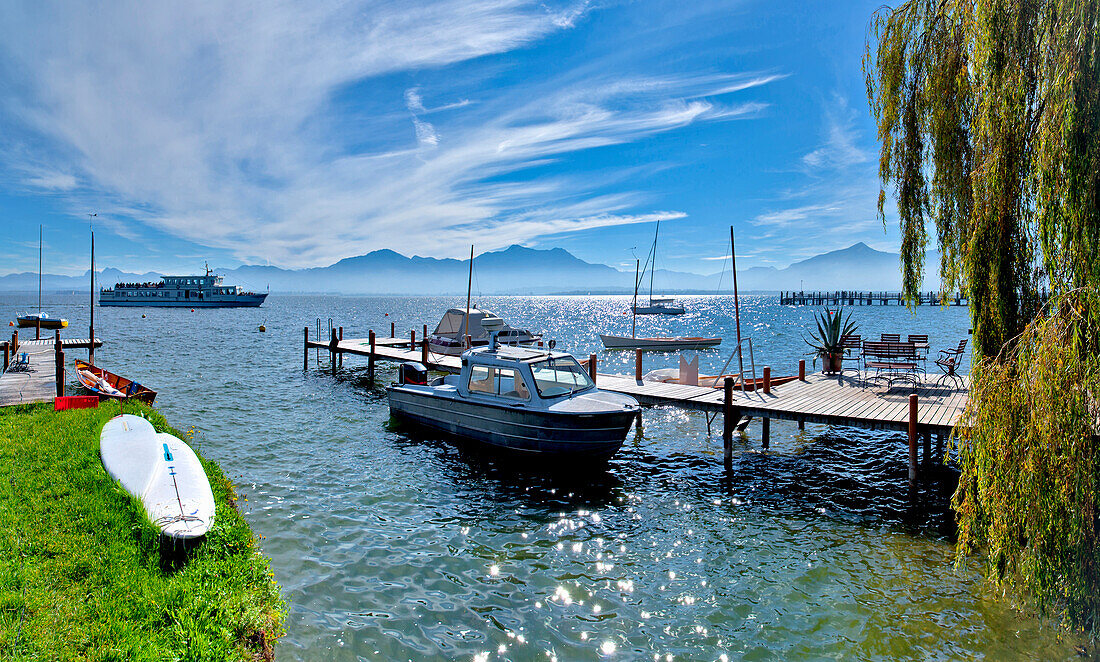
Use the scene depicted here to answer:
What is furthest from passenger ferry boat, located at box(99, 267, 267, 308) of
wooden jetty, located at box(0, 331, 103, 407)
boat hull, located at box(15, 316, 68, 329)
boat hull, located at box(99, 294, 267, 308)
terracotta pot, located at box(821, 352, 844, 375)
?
terracotta pot, located at box(821, 352, 844, 375)

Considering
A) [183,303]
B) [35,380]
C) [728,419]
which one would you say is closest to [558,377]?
[728,419]

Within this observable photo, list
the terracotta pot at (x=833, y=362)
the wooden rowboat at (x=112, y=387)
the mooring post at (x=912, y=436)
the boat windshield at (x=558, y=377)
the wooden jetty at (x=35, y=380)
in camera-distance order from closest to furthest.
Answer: the mooring post at (x=912, y=436)
the boat windshield at (x=558, y=377)
the wooden jetty at (x=35, y=380)
the wooden rowboat at (x=112, y=387)
the terracotta pot at (x=833, y=362)

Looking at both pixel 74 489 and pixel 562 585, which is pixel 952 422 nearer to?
pixel 562 585

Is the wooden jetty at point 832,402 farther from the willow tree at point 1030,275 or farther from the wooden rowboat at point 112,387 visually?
the wooden rowboat at point 112,387

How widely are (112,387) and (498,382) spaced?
15.7 meters

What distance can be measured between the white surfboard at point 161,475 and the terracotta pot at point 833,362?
1837 centimetres

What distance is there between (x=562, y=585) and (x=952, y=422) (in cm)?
883

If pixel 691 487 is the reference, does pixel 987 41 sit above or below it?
above

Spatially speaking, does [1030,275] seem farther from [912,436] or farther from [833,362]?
[833,362]

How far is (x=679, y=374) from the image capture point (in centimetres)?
1927

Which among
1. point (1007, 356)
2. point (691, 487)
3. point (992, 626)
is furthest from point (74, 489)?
point (992, 626)

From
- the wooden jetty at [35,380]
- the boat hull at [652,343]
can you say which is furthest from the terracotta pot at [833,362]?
the boat hull at [652,343]

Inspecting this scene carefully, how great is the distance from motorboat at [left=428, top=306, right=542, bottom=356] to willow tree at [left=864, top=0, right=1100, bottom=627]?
2844 cm

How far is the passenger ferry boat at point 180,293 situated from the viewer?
Answer: 121750 mm
